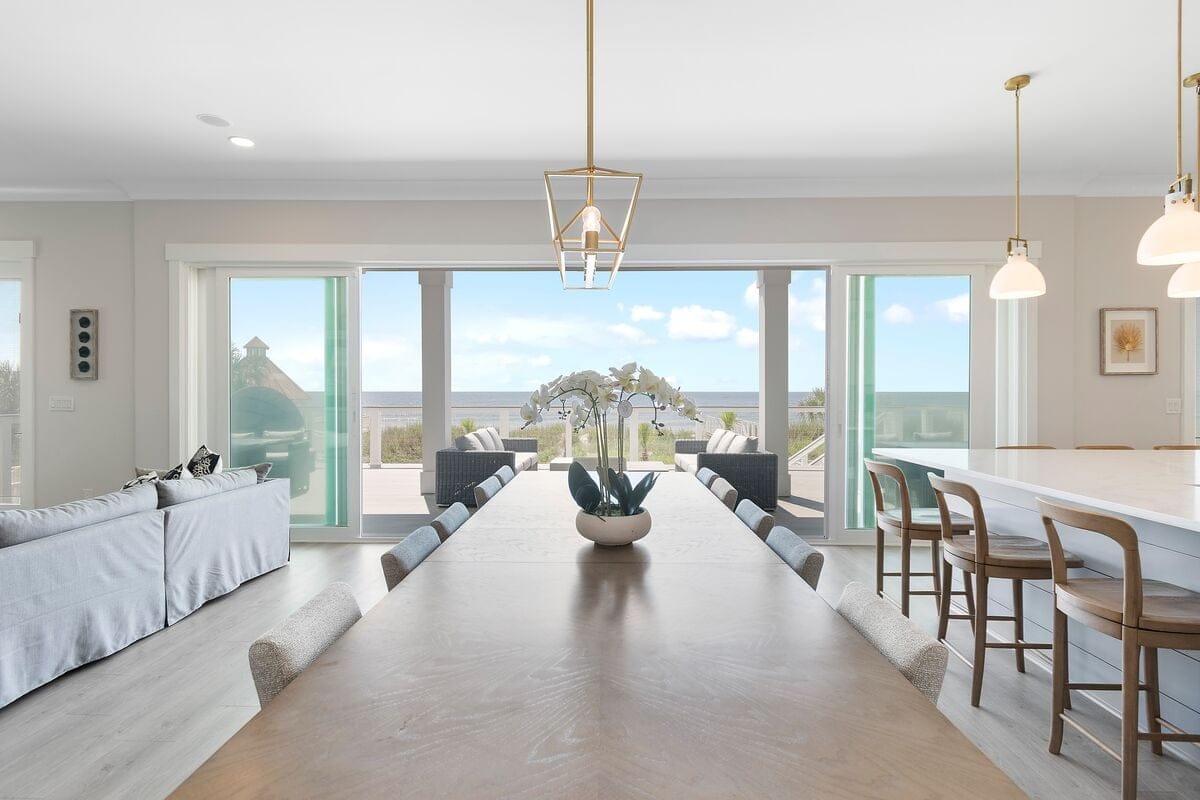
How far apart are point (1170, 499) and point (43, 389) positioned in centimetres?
656

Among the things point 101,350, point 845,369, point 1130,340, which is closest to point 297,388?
point 101,350

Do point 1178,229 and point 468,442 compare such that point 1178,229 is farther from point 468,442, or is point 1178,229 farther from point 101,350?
point 101,350

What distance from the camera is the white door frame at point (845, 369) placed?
4.75 metres

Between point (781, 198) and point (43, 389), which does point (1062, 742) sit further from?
point (43, 389)

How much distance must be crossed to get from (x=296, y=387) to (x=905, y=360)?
458cm

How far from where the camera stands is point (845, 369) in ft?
15.7

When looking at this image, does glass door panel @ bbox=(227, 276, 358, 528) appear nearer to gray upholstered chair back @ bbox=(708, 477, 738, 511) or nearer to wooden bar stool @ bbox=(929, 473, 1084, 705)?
gray upholstered chair back @ bbox=(708, 477, 738, 511)

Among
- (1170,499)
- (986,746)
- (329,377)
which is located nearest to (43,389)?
(329,377)

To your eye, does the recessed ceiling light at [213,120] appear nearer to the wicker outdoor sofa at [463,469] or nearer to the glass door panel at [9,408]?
the glass door panel at [9,408]

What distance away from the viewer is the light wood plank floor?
1.91 m

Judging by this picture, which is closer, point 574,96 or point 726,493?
point 726,493

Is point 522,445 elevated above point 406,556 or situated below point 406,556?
below

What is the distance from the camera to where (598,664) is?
1045 millimetres

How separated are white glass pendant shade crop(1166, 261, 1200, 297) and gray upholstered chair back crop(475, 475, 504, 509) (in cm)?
316
